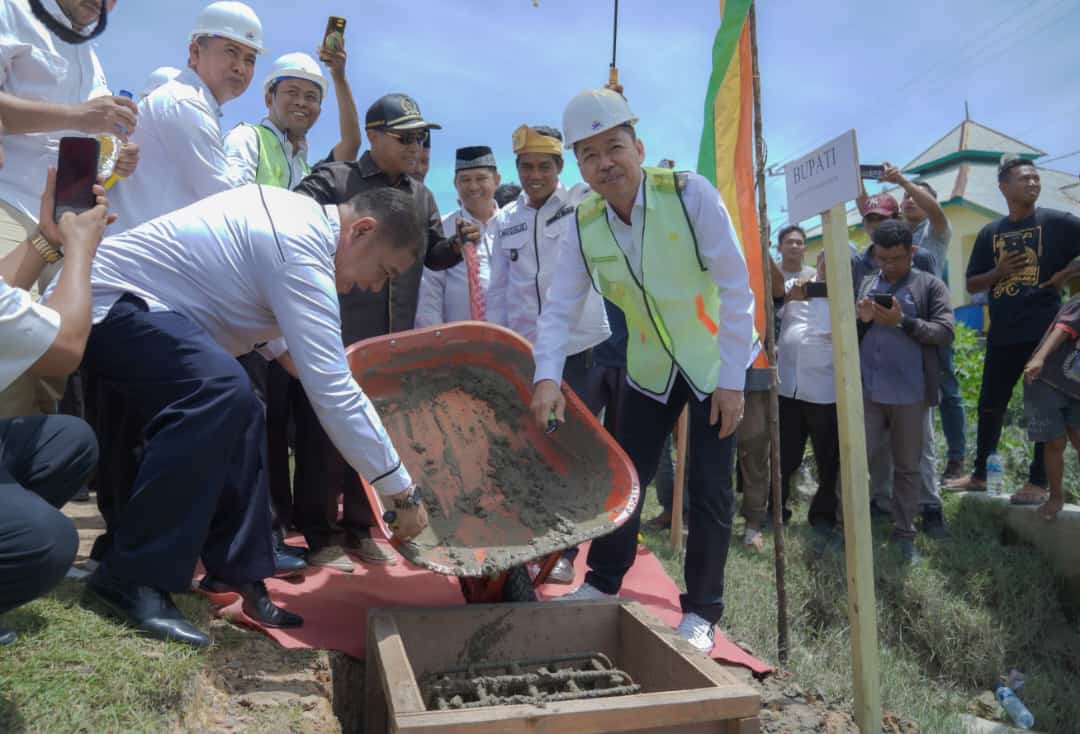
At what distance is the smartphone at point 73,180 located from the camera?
2.11 metres

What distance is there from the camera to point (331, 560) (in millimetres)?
3141

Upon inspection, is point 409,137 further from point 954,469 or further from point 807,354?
point 954,469

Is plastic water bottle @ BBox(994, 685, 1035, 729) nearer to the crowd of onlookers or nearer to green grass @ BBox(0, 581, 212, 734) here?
the crowd of onlookers

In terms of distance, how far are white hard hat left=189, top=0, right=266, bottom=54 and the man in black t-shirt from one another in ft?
15.3

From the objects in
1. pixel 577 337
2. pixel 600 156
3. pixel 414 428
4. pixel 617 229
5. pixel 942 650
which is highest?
pixel 600 156

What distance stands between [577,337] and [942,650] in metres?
2.78

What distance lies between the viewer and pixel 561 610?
2.59 m

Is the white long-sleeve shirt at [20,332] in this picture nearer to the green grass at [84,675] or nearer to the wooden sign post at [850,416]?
the green grass at [84,675]

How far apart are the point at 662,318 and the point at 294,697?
175 cm

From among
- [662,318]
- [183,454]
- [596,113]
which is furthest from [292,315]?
[662,318]

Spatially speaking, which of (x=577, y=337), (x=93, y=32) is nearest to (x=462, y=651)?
(x=577, y=337)

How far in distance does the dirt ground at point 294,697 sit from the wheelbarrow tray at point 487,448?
49cm

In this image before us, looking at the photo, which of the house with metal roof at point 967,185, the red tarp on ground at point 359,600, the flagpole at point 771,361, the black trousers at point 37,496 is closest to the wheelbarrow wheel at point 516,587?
the red tarp on ground at point 359,600

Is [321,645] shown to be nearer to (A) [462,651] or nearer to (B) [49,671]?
(A) [462,651]
